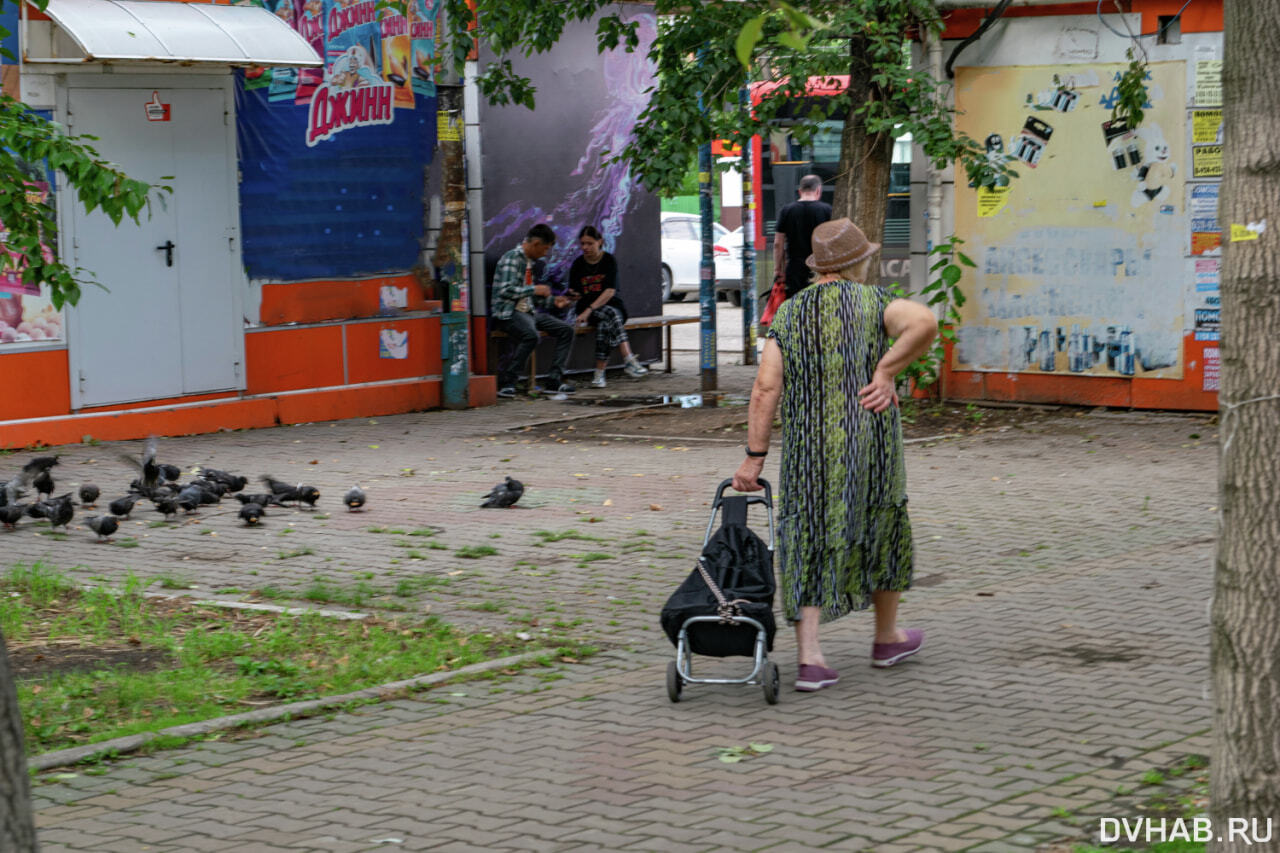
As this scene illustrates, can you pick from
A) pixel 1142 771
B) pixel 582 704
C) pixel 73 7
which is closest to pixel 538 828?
pixel 582 704

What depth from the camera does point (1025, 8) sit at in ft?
47.8

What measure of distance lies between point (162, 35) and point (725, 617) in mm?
9029

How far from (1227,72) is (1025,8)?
438 inches

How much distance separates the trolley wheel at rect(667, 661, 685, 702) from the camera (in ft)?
20.5

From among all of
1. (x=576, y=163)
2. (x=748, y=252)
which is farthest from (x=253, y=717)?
(x=748, y=252)

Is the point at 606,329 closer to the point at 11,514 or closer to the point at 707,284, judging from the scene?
the point at 707,284

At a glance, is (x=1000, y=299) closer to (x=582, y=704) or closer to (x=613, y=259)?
(x=613, y=259)

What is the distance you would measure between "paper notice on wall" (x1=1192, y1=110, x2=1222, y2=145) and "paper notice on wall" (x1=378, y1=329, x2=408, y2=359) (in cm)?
747

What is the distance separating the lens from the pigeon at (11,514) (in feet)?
32.9

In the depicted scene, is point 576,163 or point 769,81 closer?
point 769,81

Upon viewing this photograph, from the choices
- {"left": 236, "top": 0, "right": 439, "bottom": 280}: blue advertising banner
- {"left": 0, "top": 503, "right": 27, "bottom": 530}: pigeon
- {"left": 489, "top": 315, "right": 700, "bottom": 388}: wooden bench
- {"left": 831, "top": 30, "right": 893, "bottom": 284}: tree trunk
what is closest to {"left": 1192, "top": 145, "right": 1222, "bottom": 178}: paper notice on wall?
{"left": 831, "top": 30, "right": 893, "bottom": 284}: tree trunk

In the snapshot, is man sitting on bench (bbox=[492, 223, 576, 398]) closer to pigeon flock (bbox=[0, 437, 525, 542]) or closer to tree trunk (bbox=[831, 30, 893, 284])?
tree trunk (bbox=[831, 30, 893, 284])

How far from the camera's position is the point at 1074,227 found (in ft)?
47.9

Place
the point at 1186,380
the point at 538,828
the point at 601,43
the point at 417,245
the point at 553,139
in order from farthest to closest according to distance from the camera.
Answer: the point at 553,139 < the point at 417,245 < the point at 601,43 < the point at 1186,380 < the point at 538,828
